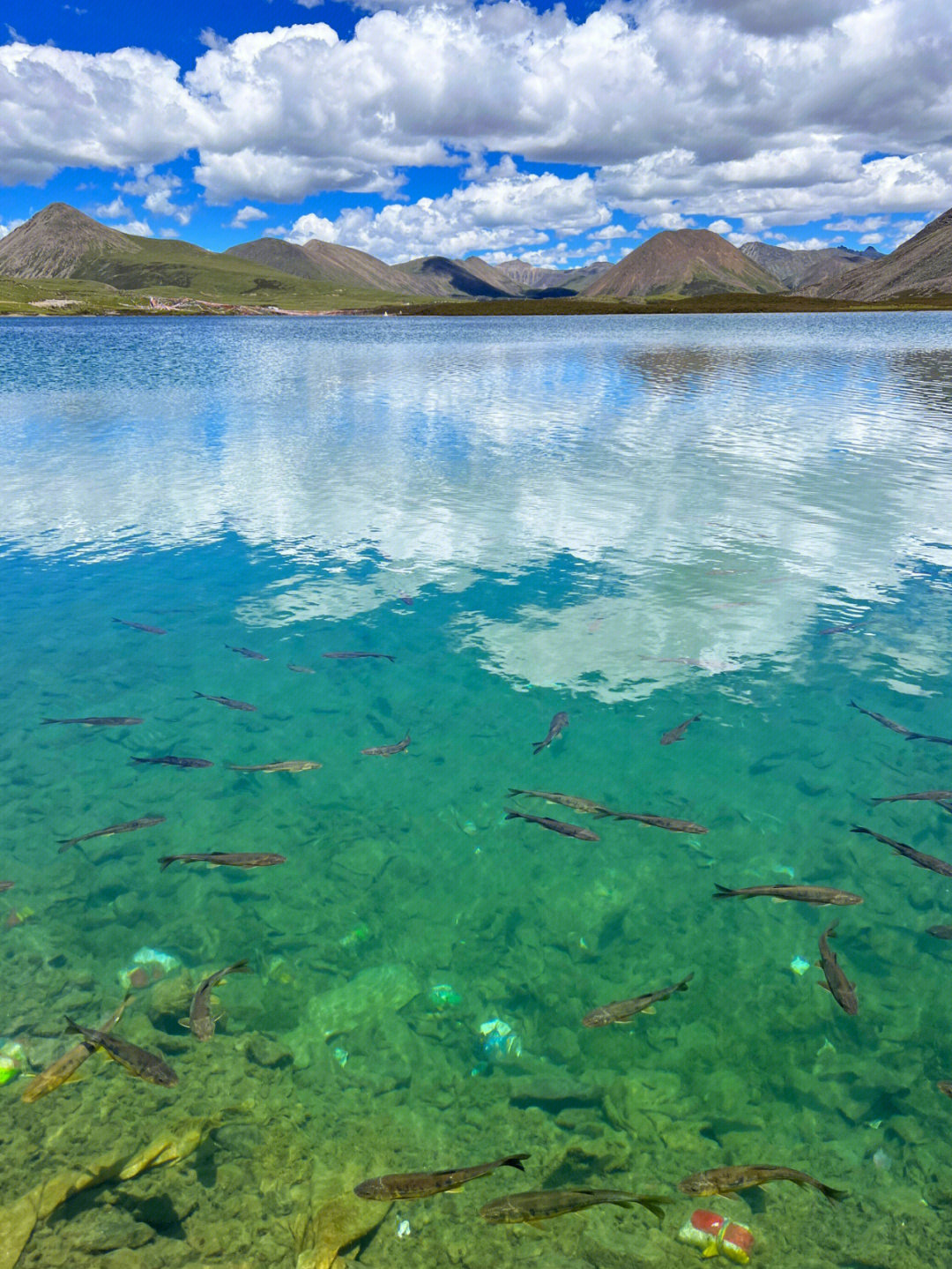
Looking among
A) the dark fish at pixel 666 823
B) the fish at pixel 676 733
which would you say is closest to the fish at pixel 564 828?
Answer: the dark fish at pixel 666 823

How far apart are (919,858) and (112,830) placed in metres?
10.7

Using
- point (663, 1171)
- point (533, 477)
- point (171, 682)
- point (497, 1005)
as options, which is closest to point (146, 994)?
point (497, 1005)

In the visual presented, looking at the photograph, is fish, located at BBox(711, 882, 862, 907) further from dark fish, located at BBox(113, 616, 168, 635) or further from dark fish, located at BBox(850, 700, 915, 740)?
dark fish, located at BBox(113, 616, 168, 635)

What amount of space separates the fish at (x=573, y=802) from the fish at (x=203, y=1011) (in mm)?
4636

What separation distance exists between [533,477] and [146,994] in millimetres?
25334

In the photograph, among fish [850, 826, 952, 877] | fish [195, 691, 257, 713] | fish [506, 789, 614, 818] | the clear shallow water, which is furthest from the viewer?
fish [195, 691, 257, 713]

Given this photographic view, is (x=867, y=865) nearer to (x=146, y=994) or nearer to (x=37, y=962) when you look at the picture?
(x=146, y=994)

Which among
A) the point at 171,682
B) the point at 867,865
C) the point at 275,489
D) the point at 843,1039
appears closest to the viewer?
the point at 843,1039

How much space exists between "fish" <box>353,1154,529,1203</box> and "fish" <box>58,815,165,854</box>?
6.02 m

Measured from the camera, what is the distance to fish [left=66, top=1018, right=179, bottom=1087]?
703 cm

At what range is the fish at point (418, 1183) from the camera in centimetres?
600

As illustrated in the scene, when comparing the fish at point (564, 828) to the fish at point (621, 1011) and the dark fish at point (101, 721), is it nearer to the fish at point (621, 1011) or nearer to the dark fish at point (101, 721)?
the fish at point (621, 1011)

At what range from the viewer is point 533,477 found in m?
30.4

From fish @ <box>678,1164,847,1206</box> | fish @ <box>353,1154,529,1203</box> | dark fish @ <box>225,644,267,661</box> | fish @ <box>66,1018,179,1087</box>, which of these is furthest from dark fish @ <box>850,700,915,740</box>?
fish @ <box>66,1018,179,1087</box>
